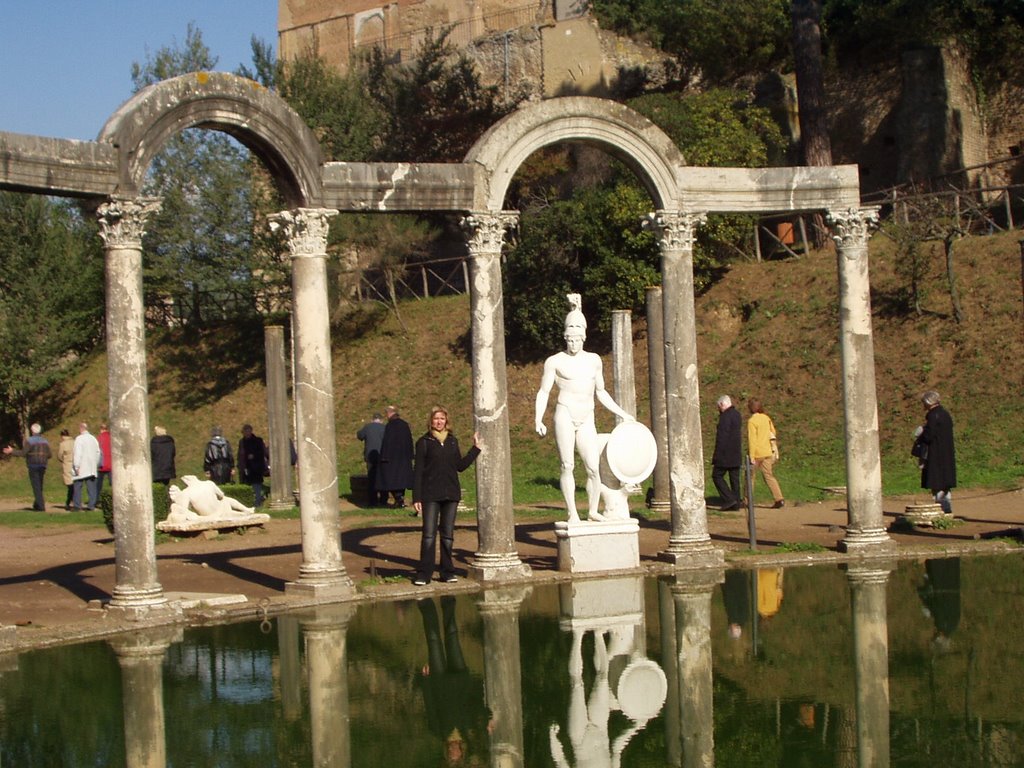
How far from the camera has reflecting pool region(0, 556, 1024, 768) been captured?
333 inches

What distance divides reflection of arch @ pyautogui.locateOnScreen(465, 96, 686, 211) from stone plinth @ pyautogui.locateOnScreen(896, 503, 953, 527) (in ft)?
17.6

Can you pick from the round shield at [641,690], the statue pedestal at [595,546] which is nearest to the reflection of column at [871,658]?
the round shield at [641,690]

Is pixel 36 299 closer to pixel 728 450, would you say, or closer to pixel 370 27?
pixel 728 450

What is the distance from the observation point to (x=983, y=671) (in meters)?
10.2

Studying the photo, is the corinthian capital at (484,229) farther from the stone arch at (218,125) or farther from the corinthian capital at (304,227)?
the stone arch at (218,125)

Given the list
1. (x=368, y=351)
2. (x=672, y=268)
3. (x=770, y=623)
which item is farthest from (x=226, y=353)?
(x=770, y=623)

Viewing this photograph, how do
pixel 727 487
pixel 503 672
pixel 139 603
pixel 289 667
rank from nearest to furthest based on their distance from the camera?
pixel 503 672 < pixel 289 667 < pixel 139 603 < pixel 727 487

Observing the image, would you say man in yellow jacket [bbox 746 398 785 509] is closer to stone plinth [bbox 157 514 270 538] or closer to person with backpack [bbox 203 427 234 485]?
stone plinth [bbox 157 514 270 538]

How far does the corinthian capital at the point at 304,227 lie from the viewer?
48.1 feet

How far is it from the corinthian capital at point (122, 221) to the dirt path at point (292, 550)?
11.5 feet

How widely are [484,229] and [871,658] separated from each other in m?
6.81

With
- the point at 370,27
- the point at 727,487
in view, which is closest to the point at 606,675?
the point at 727,487

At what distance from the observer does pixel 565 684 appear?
33.7ft

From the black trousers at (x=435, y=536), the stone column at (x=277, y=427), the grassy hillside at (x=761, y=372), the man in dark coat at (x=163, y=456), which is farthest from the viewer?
the grassy hillside at (x=761, y=372)
